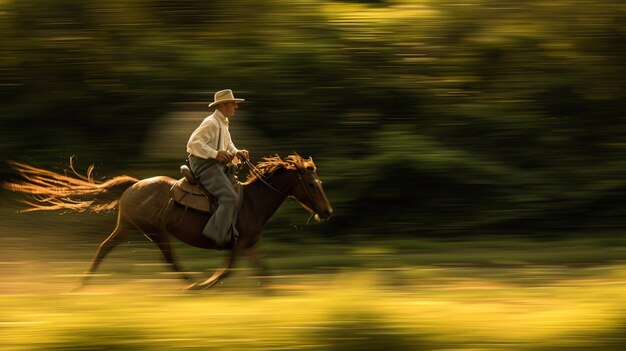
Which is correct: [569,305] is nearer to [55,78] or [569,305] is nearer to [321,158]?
[321,158]

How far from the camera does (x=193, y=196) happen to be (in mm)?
10148

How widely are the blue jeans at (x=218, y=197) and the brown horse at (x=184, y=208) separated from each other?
19 centimetres

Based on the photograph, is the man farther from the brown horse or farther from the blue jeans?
the brown horse

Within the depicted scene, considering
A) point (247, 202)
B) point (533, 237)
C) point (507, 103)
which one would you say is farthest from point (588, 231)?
point (247, 202)

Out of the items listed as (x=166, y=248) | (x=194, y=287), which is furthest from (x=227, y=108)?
(x=194, y=287)

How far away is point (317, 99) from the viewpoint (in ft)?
48.8

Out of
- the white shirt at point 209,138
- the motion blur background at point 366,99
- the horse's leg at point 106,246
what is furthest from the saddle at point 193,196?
the motion blur background at point 366,99

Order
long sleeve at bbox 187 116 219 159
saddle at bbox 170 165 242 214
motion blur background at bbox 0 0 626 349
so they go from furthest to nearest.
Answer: motion blur background at bbox 0 0 626 349, saddle at bbox 170 165 242 214, long sleeve at bbox 187 116 219 159

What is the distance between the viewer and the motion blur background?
14641 millimetres

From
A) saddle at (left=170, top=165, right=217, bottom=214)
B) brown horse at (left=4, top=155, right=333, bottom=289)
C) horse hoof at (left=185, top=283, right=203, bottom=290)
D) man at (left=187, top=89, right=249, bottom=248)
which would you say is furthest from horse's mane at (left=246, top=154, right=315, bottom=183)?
horse hoof at (left=185, top=283, right=203, bottom=290)

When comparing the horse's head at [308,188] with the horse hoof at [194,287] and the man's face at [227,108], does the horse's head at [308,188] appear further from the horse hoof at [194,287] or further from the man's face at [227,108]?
the horse hoof at [194,287]

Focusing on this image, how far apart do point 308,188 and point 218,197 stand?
0.99m

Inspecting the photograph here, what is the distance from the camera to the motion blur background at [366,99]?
1464cm

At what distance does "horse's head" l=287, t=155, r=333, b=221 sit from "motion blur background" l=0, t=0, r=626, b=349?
12.3 ft
